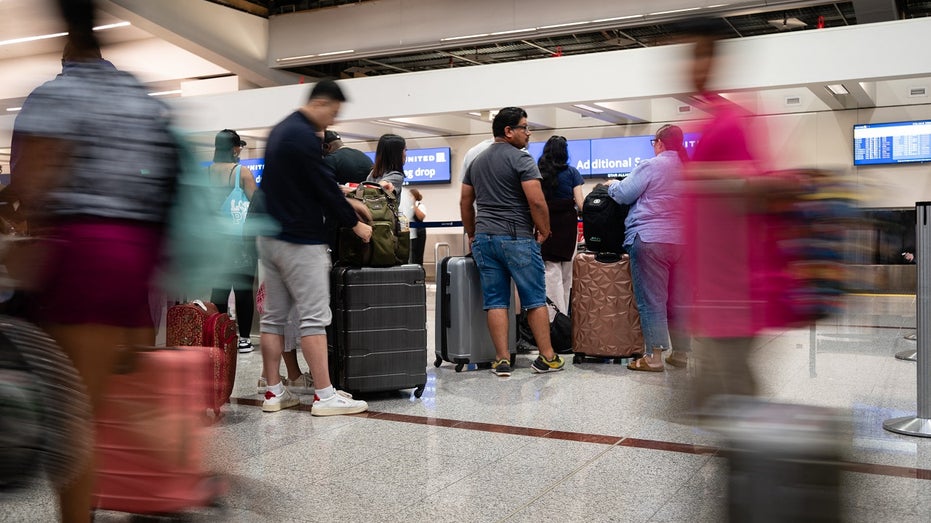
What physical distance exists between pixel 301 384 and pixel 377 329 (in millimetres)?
909

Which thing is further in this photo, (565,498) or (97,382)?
(565,498)

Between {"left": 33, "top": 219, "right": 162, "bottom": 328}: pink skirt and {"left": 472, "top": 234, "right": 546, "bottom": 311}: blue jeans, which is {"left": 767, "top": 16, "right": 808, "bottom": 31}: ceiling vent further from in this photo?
{"left": 33, "top": 219, "right": 162, "bottom": 328}: pink skirt

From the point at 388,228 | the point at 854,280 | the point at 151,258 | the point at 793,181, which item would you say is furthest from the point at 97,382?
the point at 388,228

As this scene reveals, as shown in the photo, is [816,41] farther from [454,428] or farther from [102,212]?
[102,212]

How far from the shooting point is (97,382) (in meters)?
1.95

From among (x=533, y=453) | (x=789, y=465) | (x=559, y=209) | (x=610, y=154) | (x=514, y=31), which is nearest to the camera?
(x=789, y=465)

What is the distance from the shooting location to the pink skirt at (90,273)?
1.86 meters

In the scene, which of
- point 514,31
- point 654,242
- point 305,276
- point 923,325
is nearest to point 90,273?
point 305,276

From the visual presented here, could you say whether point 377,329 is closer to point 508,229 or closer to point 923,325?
point 508,229

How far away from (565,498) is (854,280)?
1.26m

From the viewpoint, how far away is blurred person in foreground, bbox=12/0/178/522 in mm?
1857

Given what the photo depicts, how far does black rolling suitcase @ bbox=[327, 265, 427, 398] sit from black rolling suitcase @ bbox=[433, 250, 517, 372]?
0.87 m

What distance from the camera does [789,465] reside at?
5.54 ft

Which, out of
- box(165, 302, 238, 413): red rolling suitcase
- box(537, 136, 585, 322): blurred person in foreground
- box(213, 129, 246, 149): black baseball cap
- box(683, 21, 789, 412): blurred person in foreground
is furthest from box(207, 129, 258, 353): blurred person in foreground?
box(537, 136, 585, 322): blurred person in foreground
